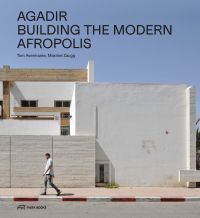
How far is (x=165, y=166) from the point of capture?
2189 cm

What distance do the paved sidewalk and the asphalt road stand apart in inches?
29.3

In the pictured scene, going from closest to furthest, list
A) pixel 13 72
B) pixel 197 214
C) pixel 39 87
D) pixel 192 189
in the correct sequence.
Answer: pixel 197 214
pixel 192 189
pixel 13 72
pixel 39 87

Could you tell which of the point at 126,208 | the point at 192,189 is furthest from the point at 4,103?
the point at 126,208

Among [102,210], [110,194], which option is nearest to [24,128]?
[110,194]

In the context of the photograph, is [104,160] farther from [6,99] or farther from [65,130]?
[6,99]

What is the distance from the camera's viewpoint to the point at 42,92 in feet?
140

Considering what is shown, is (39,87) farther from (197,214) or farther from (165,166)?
(197,214)

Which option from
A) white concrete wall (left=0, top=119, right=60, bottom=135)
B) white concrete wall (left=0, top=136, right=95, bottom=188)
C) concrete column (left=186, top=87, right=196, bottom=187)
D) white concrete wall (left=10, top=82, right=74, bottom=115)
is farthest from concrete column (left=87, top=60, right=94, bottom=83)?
white concrete wall (left=0, top=136, right=95, bottom=188)

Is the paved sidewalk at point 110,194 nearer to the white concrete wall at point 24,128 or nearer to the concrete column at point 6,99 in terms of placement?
the white concrete wall at point 24,128

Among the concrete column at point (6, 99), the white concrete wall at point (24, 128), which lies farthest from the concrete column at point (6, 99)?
the white concrete wall at point (24, 128)

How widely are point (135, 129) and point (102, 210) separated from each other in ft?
27.2

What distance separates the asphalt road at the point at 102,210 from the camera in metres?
12.7

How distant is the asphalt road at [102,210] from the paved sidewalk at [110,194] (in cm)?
74

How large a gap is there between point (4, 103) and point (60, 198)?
1033 inches
